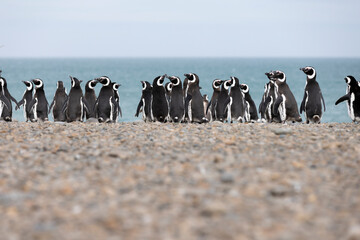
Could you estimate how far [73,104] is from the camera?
10578 millimetres

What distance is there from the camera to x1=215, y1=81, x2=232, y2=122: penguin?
10.8 metres

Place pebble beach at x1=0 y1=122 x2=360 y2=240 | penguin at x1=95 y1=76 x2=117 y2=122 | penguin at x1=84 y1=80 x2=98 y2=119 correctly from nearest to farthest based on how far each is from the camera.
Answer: pebble beach at x1=0 y1=122 x2=360 y2=240 < penguin at x1=95 y1=76 x2=117 y2=122 < penguin at x1=84 y1=80 x2=98 y2=119

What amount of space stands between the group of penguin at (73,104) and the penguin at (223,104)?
2084mm

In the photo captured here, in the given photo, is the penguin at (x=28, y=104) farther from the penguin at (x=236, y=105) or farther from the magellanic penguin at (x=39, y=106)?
the penguin at (x=236, y=105)

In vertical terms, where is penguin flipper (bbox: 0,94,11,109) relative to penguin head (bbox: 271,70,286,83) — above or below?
below

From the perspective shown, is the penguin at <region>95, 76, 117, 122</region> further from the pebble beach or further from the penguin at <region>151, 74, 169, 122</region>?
the pebble beach

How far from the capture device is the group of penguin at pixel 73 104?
10.6 meters

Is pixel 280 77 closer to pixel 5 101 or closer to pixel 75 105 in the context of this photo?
pixel 75 105

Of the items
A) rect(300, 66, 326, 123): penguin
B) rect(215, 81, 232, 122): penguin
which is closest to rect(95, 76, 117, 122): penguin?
rect(215, 81, 232, 122): penguin

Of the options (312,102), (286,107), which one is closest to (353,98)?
(312,102)

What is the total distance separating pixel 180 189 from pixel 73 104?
24.1 feet

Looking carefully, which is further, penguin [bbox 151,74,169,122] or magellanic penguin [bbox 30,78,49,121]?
magellanic penguin [bbox 30,78,49,121]

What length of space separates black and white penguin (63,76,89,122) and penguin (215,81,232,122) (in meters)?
2.70

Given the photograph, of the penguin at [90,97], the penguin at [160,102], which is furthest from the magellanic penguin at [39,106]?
the penguin at [160,102]
